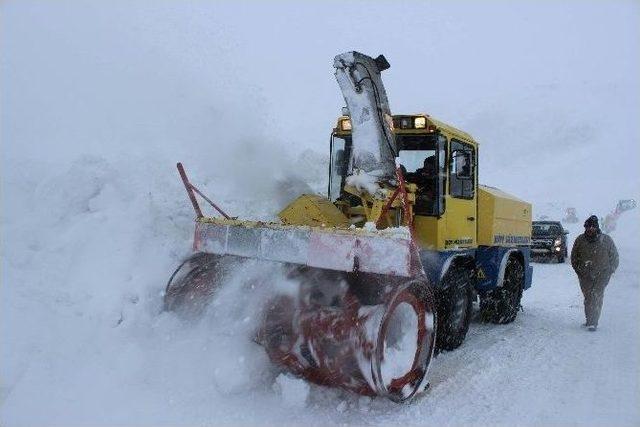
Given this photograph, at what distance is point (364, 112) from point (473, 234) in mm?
2247

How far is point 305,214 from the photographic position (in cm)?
555

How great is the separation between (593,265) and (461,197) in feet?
8.92

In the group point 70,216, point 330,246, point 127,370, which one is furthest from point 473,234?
point 70,216

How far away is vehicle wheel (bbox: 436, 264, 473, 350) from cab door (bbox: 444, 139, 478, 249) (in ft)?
1.09

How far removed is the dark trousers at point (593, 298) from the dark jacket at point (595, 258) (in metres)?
0.06

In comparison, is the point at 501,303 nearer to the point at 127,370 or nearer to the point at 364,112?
the point at 364,112

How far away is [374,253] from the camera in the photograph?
4.23 meters

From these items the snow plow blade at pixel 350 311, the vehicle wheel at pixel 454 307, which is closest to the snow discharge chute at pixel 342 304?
the snow plow blade at pixel 350 311

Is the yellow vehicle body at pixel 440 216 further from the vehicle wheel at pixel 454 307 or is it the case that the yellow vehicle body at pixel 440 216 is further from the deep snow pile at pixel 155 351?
the deep snow pile at pixel 155 351

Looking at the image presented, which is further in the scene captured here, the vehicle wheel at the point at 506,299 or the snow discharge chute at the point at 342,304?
the vehicle wheel at the point at 506,299

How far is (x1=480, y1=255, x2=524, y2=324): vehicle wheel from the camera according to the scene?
7551 mm

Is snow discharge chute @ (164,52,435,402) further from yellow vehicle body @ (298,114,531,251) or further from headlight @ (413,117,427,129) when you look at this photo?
headlight @ (413,117,427,129)

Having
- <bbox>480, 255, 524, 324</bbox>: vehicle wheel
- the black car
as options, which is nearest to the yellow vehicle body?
<bbox>480, 255, 524, 324</bbox>: vehicle wheel

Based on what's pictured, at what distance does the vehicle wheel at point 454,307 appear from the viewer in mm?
5555
